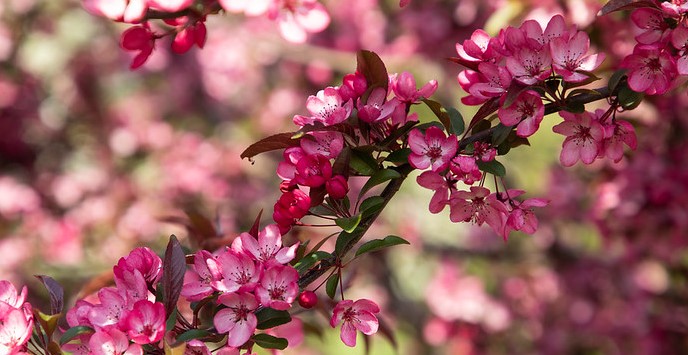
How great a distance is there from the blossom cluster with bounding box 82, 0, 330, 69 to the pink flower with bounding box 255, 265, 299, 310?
1.09ft

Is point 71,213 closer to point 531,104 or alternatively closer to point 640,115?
point 640,115

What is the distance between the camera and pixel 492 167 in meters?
0.95

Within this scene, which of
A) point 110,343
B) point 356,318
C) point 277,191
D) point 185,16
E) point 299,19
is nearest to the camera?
point 110,343

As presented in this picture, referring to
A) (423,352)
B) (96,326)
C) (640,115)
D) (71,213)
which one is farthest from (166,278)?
(423,352)

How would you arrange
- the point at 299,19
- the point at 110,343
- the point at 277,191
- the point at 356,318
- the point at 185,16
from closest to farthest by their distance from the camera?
the point at 110,343, the point at 356,318, the point at 185,16, the point at 299,19, the point at 277,191

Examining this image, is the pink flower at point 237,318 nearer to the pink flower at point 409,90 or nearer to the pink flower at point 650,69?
the pink flower at point 409,90

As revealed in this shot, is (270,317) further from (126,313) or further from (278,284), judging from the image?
(126,313)

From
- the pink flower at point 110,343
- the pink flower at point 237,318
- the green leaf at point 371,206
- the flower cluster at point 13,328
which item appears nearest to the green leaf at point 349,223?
the green leaf at point 371,206

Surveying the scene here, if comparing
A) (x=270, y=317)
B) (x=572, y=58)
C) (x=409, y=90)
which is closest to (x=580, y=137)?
(x=572, y=58)

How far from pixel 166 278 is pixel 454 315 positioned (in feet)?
6.48

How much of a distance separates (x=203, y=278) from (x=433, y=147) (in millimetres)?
319

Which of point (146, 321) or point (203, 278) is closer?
point (146, 321)

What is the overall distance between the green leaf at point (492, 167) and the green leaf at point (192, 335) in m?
0.37

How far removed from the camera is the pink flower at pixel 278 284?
91cm
